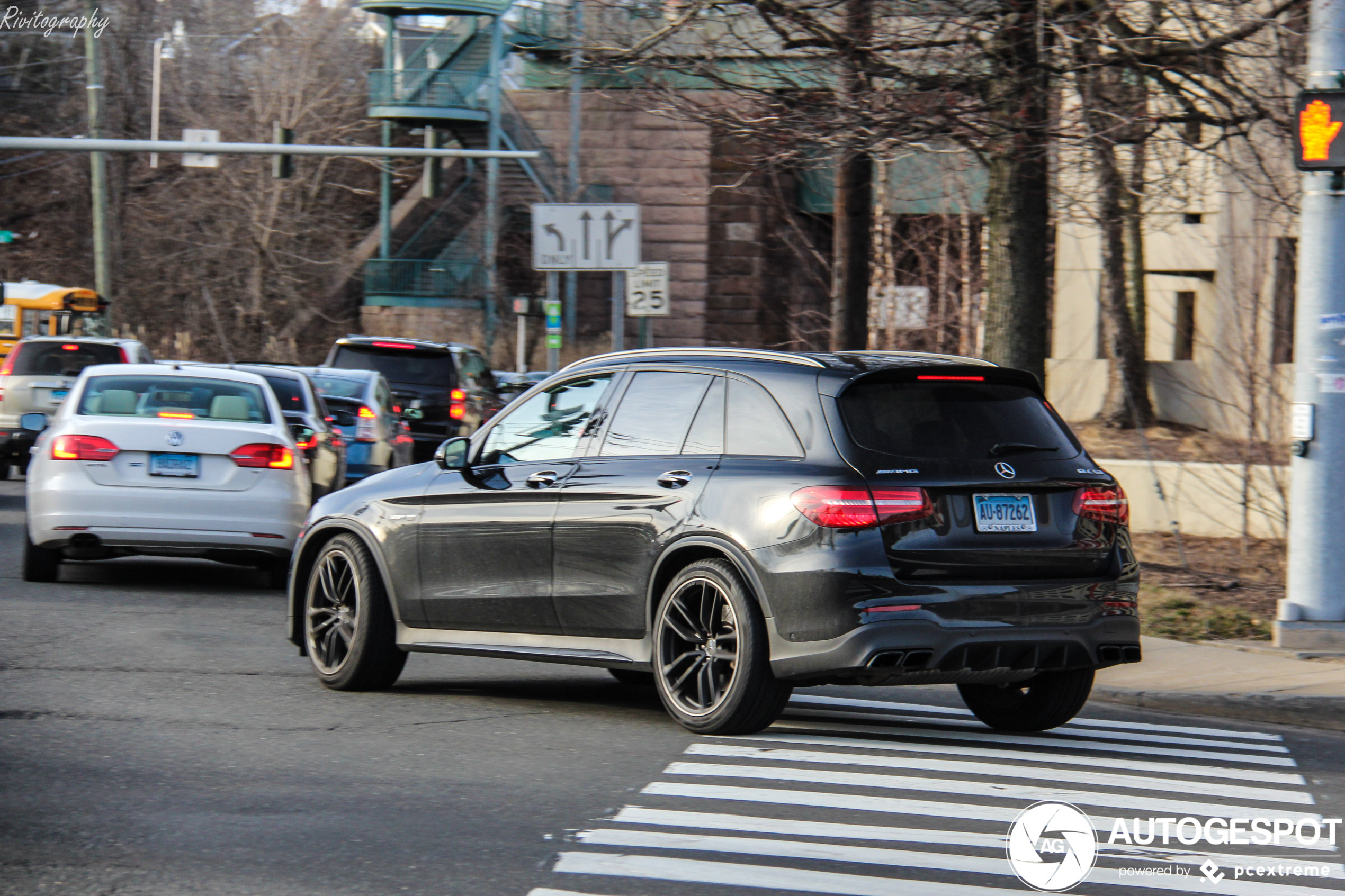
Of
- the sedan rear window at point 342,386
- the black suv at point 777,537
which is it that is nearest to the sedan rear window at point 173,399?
the black suv at point 777,537

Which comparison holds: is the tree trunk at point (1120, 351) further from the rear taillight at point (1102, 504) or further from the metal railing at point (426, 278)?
the metal railing at point (426, 278)

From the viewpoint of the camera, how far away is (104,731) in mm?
7371

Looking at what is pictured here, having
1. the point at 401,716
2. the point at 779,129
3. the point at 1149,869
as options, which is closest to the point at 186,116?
the point at 779,129

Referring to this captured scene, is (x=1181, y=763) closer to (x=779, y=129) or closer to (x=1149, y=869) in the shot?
(x=1149, y=869)

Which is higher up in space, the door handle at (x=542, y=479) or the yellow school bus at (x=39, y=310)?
the yellow school bus at (x=39, y=310)

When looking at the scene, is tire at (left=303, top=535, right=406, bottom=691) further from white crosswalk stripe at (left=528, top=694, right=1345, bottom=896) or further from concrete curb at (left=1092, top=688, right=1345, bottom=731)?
concrete curb at (left=1092, top=688, right=1345, bottom=731)

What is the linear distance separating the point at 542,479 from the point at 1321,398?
5086mm

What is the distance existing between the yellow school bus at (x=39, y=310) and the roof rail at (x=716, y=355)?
25.2 metres

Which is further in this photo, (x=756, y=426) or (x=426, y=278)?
(x=426, y=278)

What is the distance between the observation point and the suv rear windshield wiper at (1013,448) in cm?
724


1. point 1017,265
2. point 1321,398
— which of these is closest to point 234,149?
point 1017,265

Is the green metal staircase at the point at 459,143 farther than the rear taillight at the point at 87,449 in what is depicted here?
Yes

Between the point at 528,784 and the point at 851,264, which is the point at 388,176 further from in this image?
the point at 528,784

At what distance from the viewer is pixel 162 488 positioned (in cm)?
1232
